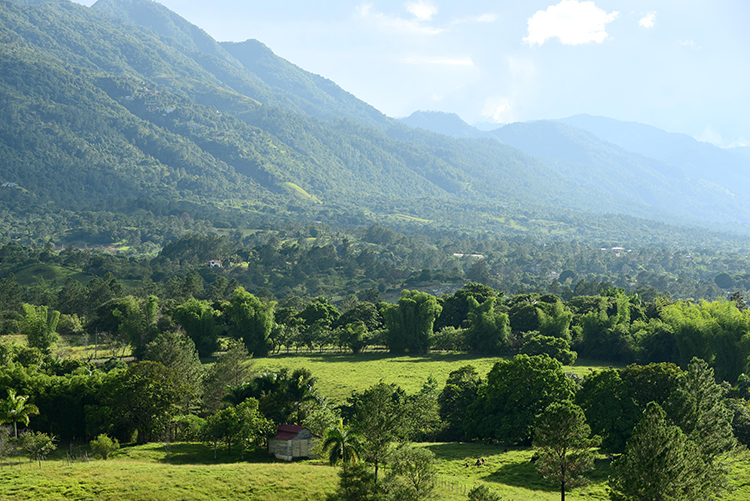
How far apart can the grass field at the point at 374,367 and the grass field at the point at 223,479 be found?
19425 millimetres

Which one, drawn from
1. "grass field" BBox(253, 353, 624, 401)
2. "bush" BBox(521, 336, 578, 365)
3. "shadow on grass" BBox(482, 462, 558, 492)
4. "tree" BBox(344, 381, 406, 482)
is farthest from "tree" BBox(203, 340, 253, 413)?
"bush" BBox(521, 336, 578, 365)

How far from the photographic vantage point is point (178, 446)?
4612cm

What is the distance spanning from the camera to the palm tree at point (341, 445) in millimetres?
37688

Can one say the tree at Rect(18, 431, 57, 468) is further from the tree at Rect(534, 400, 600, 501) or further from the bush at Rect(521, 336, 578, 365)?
the bush at Rect(521, 336, 578, 365)

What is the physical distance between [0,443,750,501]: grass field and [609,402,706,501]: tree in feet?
29.5

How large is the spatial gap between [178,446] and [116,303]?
51.2m

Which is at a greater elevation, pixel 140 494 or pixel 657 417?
pixel 657 417

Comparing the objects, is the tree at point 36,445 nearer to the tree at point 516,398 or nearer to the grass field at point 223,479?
the grass field at point 223,479

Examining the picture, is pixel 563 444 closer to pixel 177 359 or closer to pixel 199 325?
pixel 177 359

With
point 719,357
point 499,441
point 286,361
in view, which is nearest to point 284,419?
point 499,441

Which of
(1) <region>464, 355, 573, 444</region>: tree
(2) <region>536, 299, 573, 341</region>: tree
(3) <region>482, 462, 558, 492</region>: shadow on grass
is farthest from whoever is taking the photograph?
(2) <region>536, 299, 573, 341</region>: tree

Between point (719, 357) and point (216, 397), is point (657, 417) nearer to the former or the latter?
point (216, 397)

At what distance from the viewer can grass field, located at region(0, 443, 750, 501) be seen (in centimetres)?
3525

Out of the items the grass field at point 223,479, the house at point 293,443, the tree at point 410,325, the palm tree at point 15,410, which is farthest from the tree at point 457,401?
the palm tree at point 15,410
